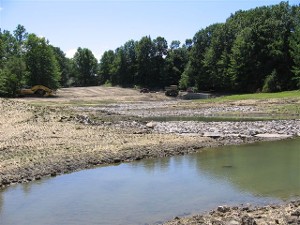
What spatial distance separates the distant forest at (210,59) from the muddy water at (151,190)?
55.2m

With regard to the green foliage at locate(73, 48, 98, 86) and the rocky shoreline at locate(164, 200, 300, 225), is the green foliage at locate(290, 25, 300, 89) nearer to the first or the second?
the rocky shoreline at locate(164, 200, 300, 225)

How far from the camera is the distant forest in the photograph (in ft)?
260

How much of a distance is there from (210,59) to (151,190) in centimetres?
8482

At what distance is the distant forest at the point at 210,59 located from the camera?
7916cm

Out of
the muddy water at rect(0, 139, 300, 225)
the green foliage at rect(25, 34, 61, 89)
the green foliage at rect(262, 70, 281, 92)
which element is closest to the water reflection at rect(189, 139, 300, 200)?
the muddy water at rect(0, 139, 300, 225)

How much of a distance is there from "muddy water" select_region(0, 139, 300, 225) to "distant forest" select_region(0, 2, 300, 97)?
5518cm

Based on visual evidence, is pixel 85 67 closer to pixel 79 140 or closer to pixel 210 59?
pixel 210 59

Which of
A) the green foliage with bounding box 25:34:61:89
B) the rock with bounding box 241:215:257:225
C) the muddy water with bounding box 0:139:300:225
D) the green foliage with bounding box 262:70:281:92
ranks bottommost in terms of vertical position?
the muddy water with bounding box 0:139:300:225

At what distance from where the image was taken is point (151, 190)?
49.7 ft

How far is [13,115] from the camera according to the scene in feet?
108

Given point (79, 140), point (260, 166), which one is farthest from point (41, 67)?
point (260, 166)

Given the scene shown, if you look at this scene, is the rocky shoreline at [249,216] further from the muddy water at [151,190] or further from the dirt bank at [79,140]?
the dirt bank at [79,140]

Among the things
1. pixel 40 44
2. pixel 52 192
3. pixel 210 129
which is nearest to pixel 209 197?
pixel 52 192

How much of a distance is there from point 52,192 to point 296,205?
8.30 m
